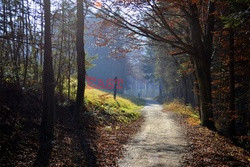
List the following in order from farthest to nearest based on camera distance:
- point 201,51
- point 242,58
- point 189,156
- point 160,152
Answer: point 201,51 < point 242,58 < point 160,152 < point 189,156

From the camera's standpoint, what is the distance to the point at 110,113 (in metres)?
17.2

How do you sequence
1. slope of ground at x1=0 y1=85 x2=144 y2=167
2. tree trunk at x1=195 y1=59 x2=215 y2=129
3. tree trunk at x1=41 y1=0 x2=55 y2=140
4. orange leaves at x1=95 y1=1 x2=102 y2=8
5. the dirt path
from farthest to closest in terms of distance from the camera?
tree trunk at x1=195 y1=59 x2=215 y2=129 < orange leaves at x1=95 y1=1 x2=102 y2=8 < tree trunk at x1=41 y1=0 x2=55 y2=140 < the dirt path < slope of ground at x1=0 y1=85 x2=144 y2=167

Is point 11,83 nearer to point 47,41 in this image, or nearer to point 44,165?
point 47,41

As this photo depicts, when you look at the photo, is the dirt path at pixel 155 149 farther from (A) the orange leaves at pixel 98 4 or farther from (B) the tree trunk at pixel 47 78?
(A) the orange leaves at pixel 98 4

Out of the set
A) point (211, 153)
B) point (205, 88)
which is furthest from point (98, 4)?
point (211, 153)

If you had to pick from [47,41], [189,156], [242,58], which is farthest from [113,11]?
[189,156]

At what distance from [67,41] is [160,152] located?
10192 millimetres

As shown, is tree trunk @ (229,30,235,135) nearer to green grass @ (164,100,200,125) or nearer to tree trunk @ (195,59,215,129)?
tree trunk @ (195,59,215,129)

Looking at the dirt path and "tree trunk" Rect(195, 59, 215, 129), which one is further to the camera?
"tree trunk" Rect(195, 59, 215, 129)

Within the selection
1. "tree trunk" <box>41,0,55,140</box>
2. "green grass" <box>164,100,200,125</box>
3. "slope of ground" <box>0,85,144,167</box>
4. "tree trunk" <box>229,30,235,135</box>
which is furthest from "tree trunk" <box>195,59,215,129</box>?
"tree trunk" <box>41,0,55,140</box>

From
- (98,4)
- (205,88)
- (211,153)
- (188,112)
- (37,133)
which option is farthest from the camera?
(188,112)

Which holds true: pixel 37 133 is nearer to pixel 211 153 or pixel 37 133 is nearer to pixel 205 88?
pixel 211 153

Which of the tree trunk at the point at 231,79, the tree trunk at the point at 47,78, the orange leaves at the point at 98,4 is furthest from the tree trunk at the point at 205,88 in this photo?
the tree trunk at the point at 47,78

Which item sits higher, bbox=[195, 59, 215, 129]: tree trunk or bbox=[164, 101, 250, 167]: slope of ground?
bbox=[195, 59, 215, 129]: tree trunk
